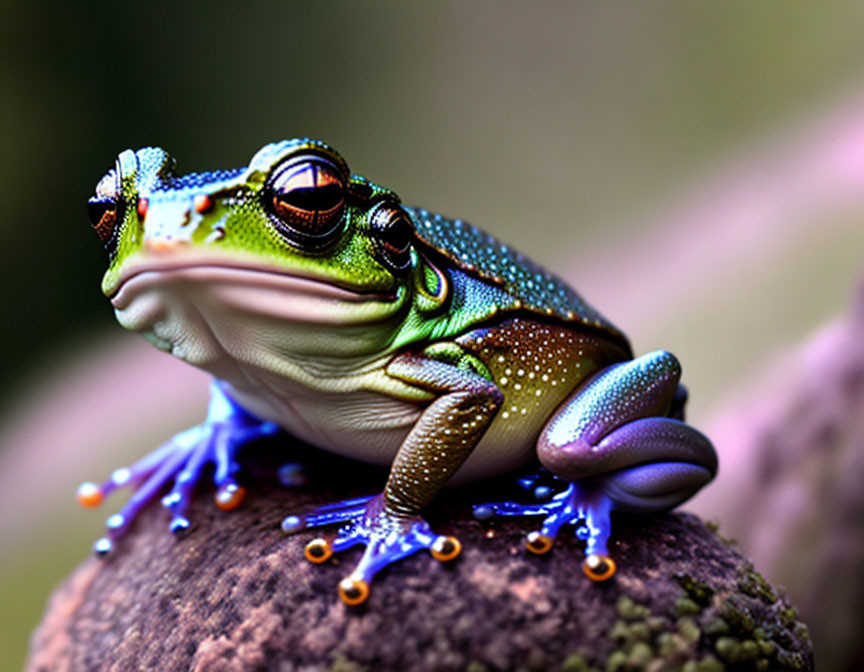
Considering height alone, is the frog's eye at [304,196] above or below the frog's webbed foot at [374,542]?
above

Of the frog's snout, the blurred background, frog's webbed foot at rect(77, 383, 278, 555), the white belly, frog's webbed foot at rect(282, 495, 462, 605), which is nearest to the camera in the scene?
the frog's snout

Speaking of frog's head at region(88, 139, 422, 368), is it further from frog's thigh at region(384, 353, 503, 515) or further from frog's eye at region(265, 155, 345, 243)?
frog's thigh at region(384, 353, 503, 515)

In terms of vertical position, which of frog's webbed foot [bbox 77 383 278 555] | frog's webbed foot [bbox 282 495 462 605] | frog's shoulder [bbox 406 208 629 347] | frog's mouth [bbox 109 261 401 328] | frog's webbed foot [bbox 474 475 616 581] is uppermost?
frog's shoulder [bbox 406 208 629 347]

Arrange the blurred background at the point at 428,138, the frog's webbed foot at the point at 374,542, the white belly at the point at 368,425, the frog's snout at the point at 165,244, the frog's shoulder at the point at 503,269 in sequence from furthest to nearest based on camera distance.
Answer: the blurred background at the point at 428,138, the frog's shoulder at the point at 503,269, the white belly at the point at 368,425, the frog's webbed foot at the point at 374,542, the frog's snout at the point at 165,244

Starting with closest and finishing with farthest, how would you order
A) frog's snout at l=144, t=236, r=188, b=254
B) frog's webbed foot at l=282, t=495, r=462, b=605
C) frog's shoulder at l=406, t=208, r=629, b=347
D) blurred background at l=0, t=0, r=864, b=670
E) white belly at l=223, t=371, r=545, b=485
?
frog's snout at l=144, t=236, r=188, b=254 → frog's webbed foot at l=282, t=495, r=462, b=605 → white belly at l=223, t=371, r=545, b=485 → frog's shoulder at l=406, t=208, r=629, b=347 → blurred background at l=0, t=0, r=864, b=670

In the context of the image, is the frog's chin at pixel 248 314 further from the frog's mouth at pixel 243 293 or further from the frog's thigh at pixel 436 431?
the frog's thigh at pixel 436 431

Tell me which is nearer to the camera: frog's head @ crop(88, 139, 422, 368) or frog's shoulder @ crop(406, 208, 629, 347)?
frog's head @ crop(88, 139, 422, 368)

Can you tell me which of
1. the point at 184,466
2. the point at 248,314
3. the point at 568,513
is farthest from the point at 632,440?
the point at 184,466

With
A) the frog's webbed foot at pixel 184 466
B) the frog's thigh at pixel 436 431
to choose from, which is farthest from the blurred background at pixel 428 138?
the frog's thigh at pixel 436 431

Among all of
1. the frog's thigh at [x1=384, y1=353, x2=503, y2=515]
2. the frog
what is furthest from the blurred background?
the frog's thigh at [x1=384, y1=353, x2=503, y2=515]

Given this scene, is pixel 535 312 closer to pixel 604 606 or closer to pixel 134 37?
pixel 604 606
